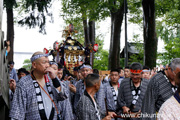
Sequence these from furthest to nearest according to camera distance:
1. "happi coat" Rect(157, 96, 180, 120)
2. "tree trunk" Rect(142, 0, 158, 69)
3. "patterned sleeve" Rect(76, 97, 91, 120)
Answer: "tree trunk" Rect(142, 0, 158, 69) → "patterned sleeve" Rect(76, 97, 91, 120) → "happi coat" Rect(157, 96, 180, 120)

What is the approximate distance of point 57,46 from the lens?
48.8 ft

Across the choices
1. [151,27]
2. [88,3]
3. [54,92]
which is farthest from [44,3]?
[54,92]

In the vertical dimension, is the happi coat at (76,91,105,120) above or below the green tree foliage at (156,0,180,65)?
below

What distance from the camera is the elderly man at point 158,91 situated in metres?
4.54

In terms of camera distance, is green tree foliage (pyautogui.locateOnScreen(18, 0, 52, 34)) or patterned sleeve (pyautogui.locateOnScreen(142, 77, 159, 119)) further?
green tree foliage (pyautogui.locateOnScreen(18, 0, 52, 34))

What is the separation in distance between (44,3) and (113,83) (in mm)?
9388

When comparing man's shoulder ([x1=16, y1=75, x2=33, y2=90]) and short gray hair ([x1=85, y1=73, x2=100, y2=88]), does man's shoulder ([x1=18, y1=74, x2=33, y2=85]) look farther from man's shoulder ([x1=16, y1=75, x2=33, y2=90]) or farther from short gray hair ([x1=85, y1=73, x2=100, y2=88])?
short gray hair ([x1=85, y1=73, x2=100, y2=88])

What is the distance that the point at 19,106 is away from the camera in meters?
3.86

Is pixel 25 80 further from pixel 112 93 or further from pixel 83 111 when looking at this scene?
pixel 112 93

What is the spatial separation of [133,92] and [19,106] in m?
3.10

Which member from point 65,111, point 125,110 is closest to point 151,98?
point 125,110

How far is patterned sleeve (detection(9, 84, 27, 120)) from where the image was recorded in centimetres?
376

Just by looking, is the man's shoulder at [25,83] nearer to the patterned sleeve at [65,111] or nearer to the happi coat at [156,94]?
the patterned sleeve at [65,111]

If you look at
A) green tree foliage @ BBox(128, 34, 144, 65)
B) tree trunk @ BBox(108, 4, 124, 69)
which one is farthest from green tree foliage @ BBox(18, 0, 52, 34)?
green tree foliage @ BBox(128, 34, 144, 65)
